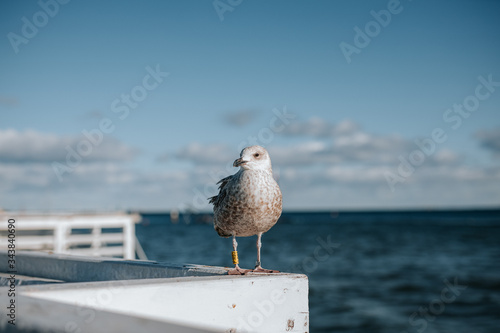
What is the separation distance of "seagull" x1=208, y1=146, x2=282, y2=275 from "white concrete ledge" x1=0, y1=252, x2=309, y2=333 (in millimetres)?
618

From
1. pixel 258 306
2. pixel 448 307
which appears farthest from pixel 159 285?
pixel 448 307

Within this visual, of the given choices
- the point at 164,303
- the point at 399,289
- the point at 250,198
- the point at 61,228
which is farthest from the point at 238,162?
the point at 399,289

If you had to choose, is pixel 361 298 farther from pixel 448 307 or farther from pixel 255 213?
pixel 255 213

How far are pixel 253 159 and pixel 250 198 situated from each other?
353mm

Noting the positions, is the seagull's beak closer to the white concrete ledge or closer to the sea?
the white concrete ledge

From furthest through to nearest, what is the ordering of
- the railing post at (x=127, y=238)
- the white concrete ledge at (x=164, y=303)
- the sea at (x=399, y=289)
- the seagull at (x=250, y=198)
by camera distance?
the sea at (x=399, y=289) < the railing post at (x=127, y=238) < the seagull at (x=250, y=198) < the white concrete ledge at (x=164, y=303)

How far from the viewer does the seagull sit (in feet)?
11.5

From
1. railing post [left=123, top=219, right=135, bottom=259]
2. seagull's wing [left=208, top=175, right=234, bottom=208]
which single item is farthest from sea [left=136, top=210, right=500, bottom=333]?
seagull's wing [left=208, top=175, right=234, bottom=208]

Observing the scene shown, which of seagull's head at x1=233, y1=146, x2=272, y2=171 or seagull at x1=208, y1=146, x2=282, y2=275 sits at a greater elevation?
seagull's head at x1=233, y1=146, x2=272, y2=171

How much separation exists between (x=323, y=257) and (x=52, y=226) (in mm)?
28601

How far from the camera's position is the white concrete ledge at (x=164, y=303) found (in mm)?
1269

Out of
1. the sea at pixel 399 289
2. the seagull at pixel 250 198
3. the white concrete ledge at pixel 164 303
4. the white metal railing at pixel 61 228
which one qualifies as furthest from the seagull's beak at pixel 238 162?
the sea at pixel 399 289

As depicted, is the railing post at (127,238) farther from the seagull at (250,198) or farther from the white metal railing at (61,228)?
the seagull at (250,198)

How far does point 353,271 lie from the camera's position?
2845 centimetres
